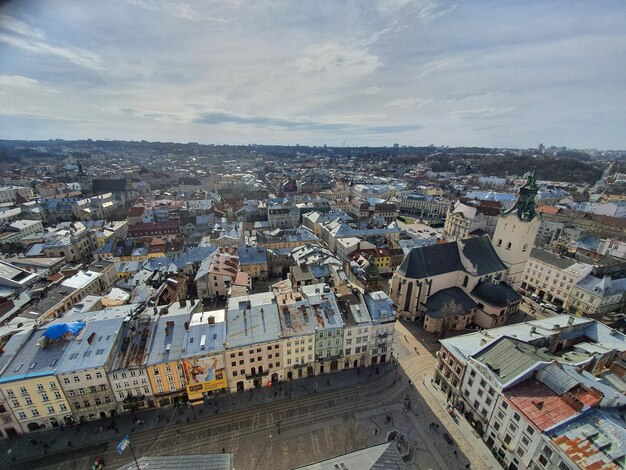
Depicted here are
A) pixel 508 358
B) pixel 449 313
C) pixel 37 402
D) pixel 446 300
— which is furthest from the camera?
pixel 446 300

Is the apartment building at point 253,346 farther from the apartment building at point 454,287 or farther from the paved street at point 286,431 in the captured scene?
the apartment building at point 454,287

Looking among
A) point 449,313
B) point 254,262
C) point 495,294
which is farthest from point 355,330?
point 254,262

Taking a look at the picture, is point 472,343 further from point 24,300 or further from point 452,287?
point 24,300

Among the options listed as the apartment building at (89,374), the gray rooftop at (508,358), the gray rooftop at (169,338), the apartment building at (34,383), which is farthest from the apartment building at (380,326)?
the apartment building at (34,383)

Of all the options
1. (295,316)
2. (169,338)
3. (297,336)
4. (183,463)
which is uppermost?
(183,463)

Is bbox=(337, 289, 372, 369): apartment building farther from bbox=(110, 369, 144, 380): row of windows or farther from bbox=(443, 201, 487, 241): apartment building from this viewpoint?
bbox=(443, 201, 487, 241): apartment building

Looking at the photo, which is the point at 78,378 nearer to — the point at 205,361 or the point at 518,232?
the point at 205,361

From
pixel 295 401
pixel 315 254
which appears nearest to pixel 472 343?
pixel 295 401
